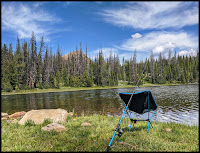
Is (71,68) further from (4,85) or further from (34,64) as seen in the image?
(4,85)

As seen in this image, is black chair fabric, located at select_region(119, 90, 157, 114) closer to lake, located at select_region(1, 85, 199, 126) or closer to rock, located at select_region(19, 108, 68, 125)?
lake, located at select_region(1, 85, 199, 126)


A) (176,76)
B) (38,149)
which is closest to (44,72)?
(38,149)

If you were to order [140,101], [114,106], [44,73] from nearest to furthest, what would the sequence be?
1. [140,101]
2. [114,106]
3. [44,73]

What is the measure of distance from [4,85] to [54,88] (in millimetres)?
15883

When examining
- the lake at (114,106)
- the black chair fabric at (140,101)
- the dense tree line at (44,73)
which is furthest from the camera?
the dense tree line at (44,73)

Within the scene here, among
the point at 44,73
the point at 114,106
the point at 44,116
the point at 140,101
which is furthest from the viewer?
the point at 44,73

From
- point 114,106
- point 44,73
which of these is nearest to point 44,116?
point 114,106

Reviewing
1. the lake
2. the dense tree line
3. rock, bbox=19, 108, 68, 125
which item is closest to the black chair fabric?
the lake

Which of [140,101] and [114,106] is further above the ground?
[140,101]

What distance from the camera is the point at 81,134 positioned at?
17.5 ft

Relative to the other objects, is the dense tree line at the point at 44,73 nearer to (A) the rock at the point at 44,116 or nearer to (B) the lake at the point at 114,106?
(B) the lake at the point at 114,106

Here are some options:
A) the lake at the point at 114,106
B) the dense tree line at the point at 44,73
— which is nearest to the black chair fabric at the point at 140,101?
the lake at the point at 114,106

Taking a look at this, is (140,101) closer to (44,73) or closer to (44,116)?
(44,116)

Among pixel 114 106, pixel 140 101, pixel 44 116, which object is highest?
pixel 140 101
